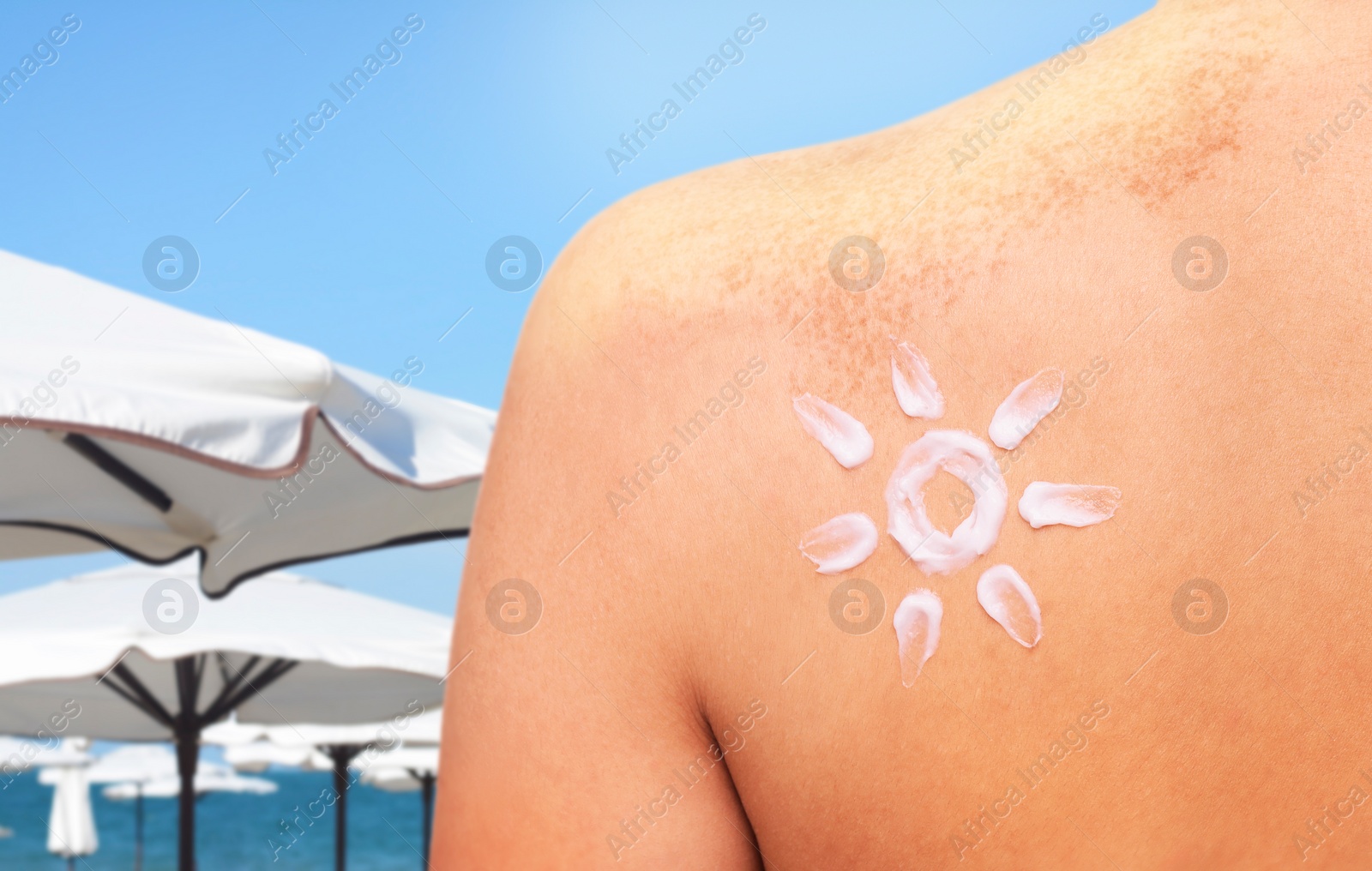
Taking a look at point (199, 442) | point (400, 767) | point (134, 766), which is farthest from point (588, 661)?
point (134, 766)

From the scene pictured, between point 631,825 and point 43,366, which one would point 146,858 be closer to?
point 43,366

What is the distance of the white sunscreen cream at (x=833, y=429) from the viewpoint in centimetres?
74

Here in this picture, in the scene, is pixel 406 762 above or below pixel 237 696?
below

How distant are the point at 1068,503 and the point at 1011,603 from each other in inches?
3.2

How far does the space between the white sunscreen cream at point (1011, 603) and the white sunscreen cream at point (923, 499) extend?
2cm

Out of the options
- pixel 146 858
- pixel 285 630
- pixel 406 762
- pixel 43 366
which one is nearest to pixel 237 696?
pixel 285 630

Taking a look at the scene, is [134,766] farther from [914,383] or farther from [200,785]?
[914,383]

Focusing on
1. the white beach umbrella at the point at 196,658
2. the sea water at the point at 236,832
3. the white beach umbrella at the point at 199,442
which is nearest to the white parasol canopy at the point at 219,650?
the white beach umbrella at the point at 196,658

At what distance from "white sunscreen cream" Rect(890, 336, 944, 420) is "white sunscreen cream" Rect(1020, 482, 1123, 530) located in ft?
0.30

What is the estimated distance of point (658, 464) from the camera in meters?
0.75

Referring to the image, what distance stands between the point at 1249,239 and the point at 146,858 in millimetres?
53954

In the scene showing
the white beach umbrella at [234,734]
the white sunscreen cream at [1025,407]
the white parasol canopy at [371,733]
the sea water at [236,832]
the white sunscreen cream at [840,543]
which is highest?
the white sunscreen cream at [1025,407]

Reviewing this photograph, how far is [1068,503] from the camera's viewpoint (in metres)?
0.72

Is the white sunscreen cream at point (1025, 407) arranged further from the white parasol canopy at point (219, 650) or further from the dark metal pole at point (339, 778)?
the dark metal pole at point (339, 778)
